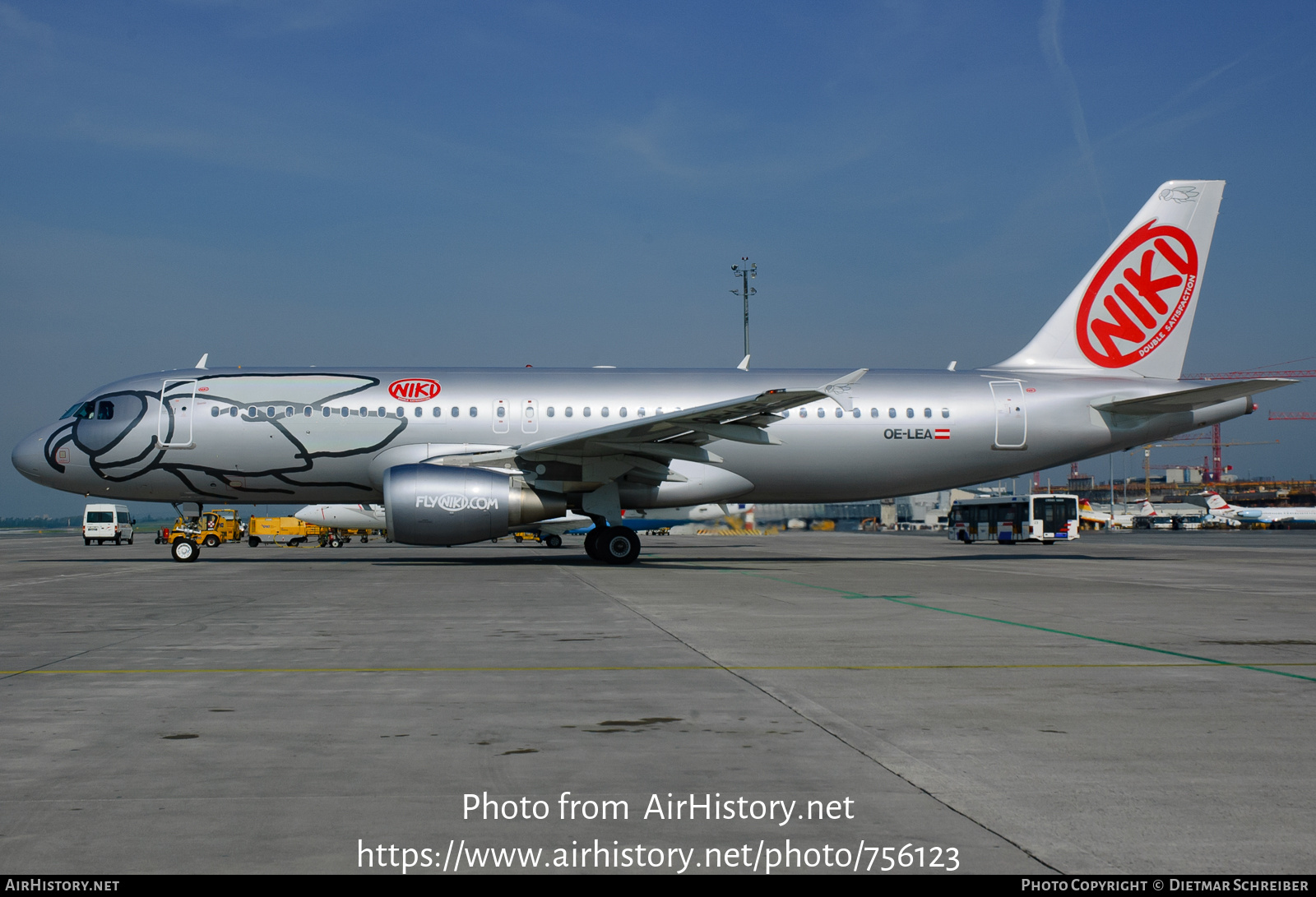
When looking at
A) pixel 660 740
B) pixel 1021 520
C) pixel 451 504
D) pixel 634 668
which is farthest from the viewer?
pixel 1021 520

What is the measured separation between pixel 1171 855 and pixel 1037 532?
151ft

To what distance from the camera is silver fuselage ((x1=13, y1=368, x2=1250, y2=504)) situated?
70.3ft

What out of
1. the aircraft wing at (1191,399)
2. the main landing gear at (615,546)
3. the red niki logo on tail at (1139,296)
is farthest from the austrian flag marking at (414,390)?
the red niki logo on tail at (1139,296)

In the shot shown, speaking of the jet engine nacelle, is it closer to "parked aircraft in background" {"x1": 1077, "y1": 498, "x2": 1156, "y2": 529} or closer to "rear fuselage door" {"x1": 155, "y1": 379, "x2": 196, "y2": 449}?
"rear fuselage door" {"x1": 155, "y1": 379, "x2": 196, "y2": 449}

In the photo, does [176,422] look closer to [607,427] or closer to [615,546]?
[607,427]

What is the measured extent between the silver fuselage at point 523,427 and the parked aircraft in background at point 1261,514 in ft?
268

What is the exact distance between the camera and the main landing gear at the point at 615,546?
21.3 m

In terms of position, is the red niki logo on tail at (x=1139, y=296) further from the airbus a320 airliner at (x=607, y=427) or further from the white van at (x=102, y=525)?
the white van at (x=102, y=525)

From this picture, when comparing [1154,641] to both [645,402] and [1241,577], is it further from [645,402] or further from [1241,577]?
[645,402]

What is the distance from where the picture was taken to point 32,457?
2184 centimetres

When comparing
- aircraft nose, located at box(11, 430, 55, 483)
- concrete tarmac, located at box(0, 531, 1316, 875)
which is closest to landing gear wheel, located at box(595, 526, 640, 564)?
concrete tarmac, located at box(0, 531, 1316, 875)

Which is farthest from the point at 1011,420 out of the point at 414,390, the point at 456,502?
the point at 414,390

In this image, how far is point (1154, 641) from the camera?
28.8 ft

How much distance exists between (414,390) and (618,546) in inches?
224
